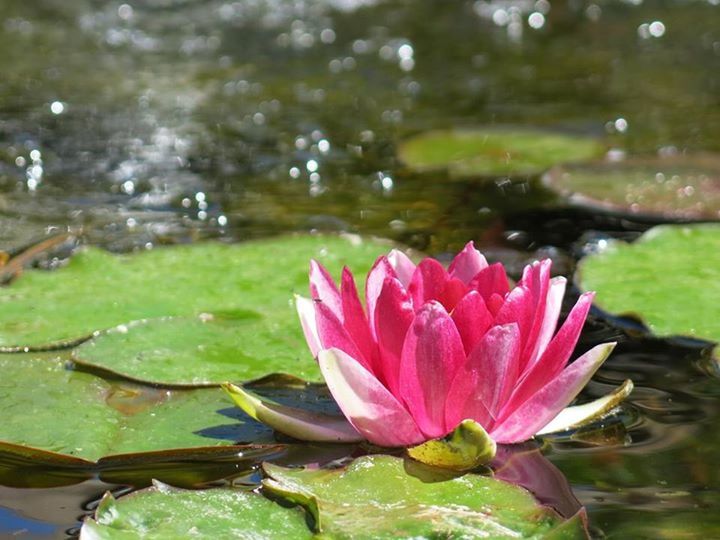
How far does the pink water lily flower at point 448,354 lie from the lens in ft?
5.04

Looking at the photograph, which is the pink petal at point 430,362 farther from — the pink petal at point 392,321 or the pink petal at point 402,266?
the pink petal at point 402,266

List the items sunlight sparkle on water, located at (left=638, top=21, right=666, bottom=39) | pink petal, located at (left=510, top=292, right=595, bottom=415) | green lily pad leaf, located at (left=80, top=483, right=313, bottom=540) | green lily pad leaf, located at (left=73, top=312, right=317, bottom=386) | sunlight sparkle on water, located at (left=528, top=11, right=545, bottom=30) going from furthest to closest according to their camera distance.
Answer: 1. sunlight sparkle on water, located at (left=528, top=11, right=545, bottom=30)
2. sunlight sparkle on water, located at (left=638, top=21, right=666, bottom=39)
3. green lily pad leaf, located at (left=73, top=312, right=317, bottom=386)
4. pink petal, located at (left=510, top=292, right=595, bottom=415)
5. green lily pad leaf, located at (left=80, top=483, right=313, bottom=540)

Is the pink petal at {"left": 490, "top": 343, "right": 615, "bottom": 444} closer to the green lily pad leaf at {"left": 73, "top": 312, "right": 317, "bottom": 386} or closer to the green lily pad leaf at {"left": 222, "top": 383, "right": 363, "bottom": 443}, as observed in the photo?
the green lily pad leaf at {"left": 222, "top": 383, "right": 363, "bottom": 443}

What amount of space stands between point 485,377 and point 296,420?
0.28 meters

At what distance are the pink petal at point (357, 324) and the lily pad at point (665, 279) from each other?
65cm

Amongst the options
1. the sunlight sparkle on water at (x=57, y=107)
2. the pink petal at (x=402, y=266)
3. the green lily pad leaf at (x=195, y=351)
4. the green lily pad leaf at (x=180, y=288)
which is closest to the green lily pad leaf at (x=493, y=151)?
the green lily pad leaf at (x=180, y=288)

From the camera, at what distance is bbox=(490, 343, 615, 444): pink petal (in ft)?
5.13

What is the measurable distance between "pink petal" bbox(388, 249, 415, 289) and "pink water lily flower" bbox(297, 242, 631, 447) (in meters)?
0.08

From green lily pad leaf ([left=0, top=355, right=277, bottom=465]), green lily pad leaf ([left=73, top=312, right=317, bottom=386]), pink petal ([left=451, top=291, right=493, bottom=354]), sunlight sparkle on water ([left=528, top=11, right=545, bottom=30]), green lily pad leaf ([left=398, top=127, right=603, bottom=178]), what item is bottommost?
green lily pad leaf ([left=0, top=355, right=277, bottom=465])

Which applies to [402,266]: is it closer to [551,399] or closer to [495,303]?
[495,303]

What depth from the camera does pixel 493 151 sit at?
364cm

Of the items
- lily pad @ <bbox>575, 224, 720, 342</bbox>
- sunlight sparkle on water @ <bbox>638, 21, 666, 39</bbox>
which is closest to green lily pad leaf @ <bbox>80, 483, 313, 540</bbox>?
lily pad @ <bbox>575, 224, 720, 342</bbox>

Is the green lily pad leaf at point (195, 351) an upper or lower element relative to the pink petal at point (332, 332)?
lower

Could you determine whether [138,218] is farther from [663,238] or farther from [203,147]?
[663,238]
